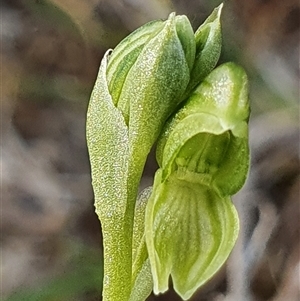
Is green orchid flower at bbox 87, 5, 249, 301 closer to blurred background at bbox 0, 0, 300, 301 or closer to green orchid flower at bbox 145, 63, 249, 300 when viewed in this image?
green orchid flower at bbox 145, 63, 249, 300

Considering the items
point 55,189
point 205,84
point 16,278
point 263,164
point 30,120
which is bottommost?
point 16,278

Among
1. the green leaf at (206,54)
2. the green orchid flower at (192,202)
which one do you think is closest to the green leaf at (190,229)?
the green orchid flower at (192,202)

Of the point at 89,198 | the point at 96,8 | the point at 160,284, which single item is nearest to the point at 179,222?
the point at 160,284

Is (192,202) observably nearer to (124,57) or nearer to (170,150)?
(170,150)

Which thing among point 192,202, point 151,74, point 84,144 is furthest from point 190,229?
point 84,144

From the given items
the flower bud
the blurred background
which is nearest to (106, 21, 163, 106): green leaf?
the flower bud

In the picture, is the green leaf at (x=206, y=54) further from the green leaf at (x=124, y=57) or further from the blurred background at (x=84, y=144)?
the blurred background at (x=84, y=144)

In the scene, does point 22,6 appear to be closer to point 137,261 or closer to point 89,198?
point 89,198
